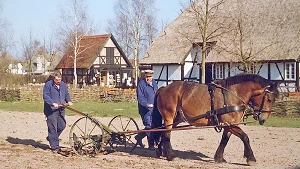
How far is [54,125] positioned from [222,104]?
3.92m

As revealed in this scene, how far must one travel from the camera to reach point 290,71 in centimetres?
2747

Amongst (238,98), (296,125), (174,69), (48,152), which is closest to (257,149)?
(238,98)

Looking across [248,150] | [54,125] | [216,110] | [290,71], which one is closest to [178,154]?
[216,110]

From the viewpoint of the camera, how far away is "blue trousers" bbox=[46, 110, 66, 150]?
32.6 feet

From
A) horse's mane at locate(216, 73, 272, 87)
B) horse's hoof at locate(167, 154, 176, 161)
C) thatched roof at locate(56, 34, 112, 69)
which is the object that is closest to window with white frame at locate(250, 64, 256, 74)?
horse's mane at locate(216, 73, 272, 87)

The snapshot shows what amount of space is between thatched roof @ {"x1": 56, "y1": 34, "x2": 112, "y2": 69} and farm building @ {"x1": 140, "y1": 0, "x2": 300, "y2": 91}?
45.2ft

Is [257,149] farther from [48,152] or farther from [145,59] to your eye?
[145,59]

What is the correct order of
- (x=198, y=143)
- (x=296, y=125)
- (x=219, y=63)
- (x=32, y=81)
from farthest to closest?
1. (x=32, y=81)
2. (x=219, y=63)
3. (x=296, y=125)
4. (x=198, y=143)

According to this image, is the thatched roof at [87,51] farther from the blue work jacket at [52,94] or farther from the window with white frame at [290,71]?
the blue work jacket at [52,94]

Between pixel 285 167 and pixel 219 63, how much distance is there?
23181mm

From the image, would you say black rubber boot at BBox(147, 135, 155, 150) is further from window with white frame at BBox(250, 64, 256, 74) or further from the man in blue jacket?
window with white frame at BBox(250, 64, 256, 74)

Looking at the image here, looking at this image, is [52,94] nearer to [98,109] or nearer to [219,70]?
[98,109]

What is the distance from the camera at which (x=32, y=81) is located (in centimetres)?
5241

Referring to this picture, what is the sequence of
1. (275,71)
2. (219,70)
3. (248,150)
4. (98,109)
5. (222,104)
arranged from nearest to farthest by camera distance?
(248,150), (222,104), (98,109), (275,71), (219,70)
